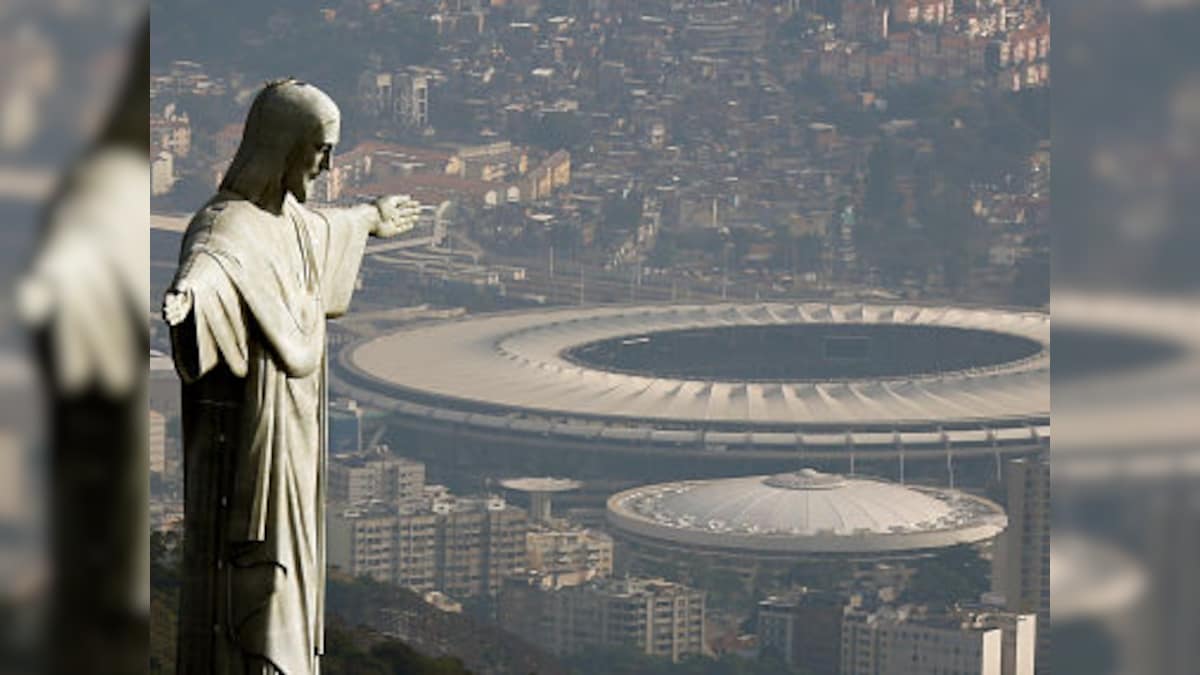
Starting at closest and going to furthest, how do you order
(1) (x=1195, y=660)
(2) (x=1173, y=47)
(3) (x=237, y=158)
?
(3) (x=237, y=158)
(2) (x=1173, y=47)
(1) (x=1195, y=660)

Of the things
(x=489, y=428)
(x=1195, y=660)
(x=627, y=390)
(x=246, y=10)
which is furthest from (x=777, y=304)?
(x=1195, y=660)

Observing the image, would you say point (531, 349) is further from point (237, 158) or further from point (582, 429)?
point (237, 158)

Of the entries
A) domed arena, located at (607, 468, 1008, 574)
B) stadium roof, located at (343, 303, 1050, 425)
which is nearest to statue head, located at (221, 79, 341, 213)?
domed arena, located at (607, 468, 1008, 574)

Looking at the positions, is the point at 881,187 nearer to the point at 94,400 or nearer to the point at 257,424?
the point at 257,424

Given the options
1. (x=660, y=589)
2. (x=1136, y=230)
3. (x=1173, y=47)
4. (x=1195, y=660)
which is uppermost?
(x=1173, y=47)

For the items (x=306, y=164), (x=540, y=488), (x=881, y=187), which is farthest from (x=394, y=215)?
(x=881, y=187)

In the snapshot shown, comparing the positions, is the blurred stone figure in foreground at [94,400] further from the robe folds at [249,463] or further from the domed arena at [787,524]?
the domed arena at [787,524]

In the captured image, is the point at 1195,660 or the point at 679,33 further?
the point at 679,33
